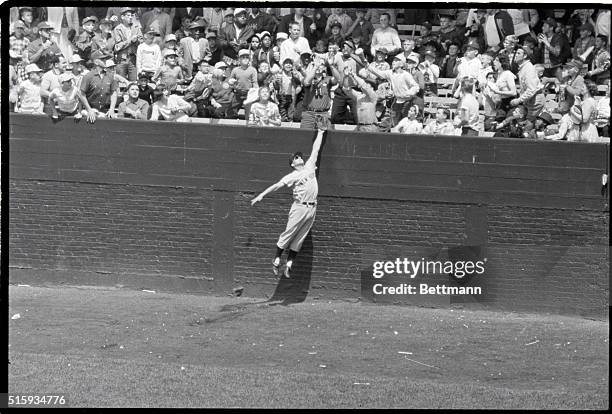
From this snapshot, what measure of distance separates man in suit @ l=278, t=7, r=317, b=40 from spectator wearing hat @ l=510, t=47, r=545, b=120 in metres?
3.15

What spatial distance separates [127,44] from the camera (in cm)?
1536

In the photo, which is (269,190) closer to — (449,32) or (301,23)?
A: (301,23)

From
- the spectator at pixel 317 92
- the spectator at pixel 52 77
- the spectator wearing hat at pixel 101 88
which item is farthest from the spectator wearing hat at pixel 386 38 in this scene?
the spectator at pixel 52 77

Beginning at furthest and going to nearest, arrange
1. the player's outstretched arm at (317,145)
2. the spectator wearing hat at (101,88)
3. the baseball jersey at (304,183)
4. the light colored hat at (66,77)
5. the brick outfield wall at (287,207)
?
the spectator wearing hat at (101,88), the light colored hat at (66,77), the player's outstretched arm at (317,145), the baseball jersey at (304,183), the brick outfield wall at (287,207)

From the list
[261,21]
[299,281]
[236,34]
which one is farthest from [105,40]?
[299,281]

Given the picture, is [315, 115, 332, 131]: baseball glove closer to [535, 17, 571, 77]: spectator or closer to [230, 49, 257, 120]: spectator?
[230, 49, 257, 120]: spectator

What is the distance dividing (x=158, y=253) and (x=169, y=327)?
6.09ft

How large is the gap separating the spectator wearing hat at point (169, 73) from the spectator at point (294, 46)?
1642 millimetres

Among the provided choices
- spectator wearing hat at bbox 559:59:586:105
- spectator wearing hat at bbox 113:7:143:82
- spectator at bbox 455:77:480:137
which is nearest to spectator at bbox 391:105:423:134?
spectator at bbox 455:77:480:137

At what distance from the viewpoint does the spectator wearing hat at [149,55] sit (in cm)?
1517

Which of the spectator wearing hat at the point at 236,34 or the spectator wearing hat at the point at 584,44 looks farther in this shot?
the spectator wearing hat at the point at 236,34

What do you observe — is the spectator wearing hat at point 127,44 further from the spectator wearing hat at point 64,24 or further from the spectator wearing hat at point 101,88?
the spectator wearing hat at point 64,24

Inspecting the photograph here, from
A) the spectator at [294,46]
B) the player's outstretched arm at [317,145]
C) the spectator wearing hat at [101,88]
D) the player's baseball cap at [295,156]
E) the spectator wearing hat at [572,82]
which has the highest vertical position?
the spectator at [294,46]

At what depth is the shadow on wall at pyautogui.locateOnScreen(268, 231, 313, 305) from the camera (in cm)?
1478
